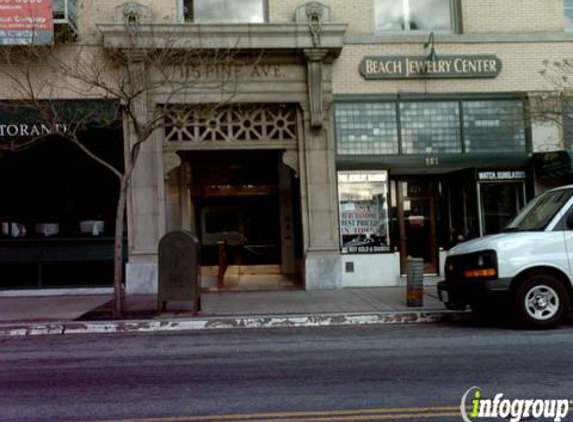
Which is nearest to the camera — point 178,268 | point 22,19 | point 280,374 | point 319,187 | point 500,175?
point 280,374

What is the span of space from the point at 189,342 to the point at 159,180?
230 inches

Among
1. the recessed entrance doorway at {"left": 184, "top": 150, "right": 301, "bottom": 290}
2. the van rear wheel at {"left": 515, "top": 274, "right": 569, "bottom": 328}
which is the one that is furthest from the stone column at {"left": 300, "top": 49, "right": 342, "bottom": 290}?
the van rear wheel at {"left": 515, "top": 274, "right": 569, "bottom": 328}

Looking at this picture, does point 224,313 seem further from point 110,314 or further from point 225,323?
point 110,314

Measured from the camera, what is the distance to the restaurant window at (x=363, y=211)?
13617 millimetres

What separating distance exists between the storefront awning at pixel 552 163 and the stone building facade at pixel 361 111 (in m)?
0.14

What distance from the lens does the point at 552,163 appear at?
12859 millimetres

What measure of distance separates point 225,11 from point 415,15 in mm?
4836

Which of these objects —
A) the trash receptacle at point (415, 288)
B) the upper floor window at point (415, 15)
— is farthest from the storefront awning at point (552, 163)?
the trash receptacle at point (415, 288)

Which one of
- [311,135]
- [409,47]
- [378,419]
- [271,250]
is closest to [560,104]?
[409,47]

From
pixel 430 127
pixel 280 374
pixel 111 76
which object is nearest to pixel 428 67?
pixel 430 127

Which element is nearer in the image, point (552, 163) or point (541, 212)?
point (541, 212)

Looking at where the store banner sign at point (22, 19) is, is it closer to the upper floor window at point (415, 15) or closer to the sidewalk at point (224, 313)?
the sidewalk at point (224, 313)

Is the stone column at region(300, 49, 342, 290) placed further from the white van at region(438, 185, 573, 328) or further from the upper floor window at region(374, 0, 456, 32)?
the white van at region(438, 185, 573, 328)

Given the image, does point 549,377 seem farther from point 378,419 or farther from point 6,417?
point 6,417
